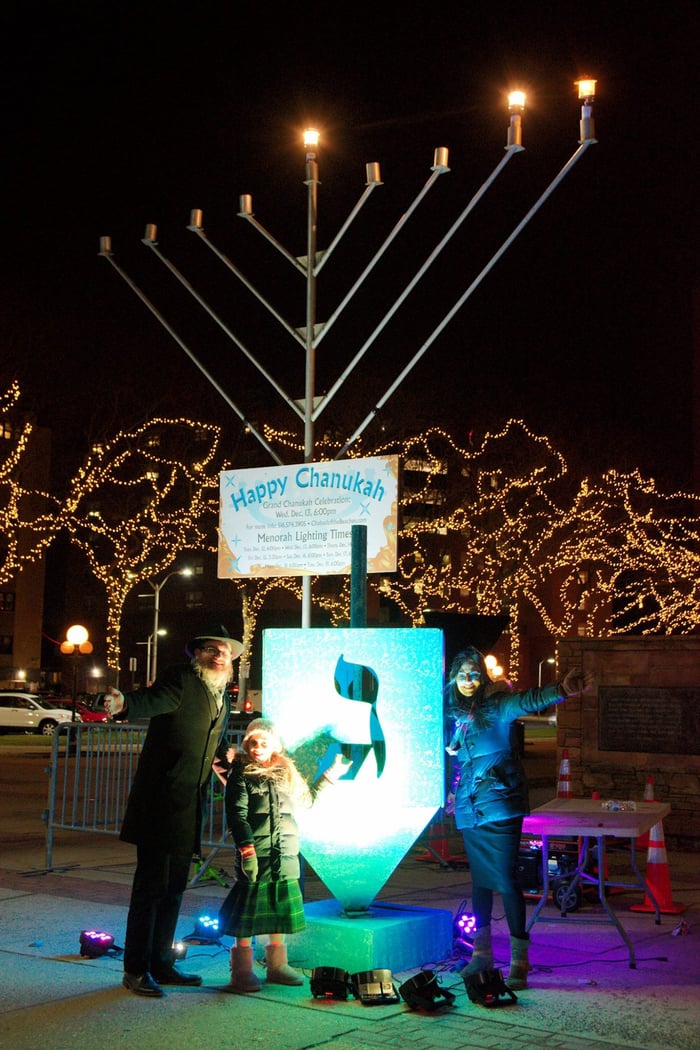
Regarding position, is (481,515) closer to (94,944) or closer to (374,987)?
(94,944)

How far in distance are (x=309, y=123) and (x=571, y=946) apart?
800cm

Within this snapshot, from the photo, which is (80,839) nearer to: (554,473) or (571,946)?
(571,946)

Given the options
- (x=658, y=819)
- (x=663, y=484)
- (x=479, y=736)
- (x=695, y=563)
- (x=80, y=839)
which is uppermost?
(x=663, y=484)

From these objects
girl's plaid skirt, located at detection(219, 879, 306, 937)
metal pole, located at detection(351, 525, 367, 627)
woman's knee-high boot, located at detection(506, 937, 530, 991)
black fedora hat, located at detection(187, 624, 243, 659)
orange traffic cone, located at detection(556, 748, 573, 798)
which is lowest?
woman's knee-high boot, located at detection(506, 937, 530, 991)

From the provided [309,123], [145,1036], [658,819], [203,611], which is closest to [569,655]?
[658,819]

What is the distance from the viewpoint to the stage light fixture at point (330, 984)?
6133mm

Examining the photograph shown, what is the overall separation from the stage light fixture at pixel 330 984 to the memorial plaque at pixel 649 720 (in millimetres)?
7032

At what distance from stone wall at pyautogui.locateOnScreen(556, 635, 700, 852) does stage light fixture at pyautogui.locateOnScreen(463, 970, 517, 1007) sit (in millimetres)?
6518

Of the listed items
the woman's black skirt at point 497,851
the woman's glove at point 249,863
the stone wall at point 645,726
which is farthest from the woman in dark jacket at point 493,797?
the stone wall at point 645,726

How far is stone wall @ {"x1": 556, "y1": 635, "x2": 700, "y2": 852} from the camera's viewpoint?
12.2 meters

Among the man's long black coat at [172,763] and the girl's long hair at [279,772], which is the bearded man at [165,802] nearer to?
the man's long black coat at [172,763]

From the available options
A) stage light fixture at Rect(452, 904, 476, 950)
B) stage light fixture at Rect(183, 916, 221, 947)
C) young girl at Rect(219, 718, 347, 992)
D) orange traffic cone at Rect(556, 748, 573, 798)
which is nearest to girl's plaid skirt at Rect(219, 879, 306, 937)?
young girl at Rect(219, 718, 347, 992)

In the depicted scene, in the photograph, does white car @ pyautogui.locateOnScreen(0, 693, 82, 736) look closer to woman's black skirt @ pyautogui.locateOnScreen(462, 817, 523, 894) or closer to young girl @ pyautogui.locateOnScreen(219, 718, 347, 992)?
young girl @ pyautogui.locateOnScreen(219, 718, 347, 992)

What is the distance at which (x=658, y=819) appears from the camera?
26.5ft
